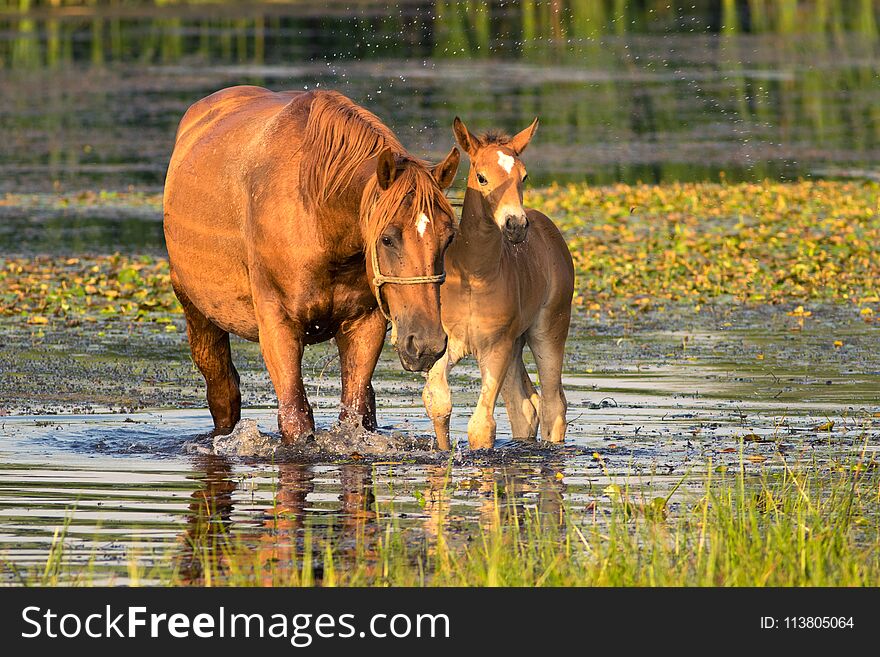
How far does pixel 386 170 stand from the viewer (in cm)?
872

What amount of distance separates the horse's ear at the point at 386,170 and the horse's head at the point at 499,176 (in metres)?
0.75

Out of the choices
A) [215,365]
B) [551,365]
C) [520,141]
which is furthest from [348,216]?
[215,365]

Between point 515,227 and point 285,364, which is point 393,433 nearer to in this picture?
point 285,364

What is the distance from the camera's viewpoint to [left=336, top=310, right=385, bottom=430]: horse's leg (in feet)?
32.9

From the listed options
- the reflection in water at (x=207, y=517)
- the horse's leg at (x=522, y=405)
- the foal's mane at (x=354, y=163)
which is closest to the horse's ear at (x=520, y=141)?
the foal's mane at (x=354, y=163)

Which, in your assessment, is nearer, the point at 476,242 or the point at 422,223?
the point at 422,223

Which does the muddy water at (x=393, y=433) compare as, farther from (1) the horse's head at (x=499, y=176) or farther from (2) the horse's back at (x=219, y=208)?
(1) the horse's head at (x=499, y=176)

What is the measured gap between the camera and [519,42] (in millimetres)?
45156

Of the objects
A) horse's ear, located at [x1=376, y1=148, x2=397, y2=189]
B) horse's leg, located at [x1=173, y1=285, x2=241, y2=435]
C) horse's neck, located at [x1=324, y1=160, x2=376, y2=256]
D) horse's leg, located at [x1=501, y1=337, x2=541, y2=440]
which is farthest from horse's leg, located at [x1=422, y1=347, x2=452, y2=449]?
horse's leg, located at [x1=173, y1=285, x2=241, y2=435]

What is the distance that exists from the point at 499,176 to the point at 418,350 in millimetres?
1328

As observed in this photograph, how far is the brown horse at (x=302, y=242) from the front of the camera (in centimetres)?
873

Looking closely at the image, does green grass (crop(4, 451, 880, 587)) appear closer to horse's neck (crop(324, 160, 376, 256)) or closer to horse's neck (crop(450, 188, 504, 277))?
horse's neck (crop(324, 160, 376, 256))

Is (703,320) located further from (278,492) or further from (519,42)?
(519,42)

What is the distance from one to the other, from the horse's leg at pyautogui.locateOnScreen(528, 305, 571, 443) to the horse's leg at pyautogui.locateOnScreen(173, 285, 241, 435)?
2063 millimetres
